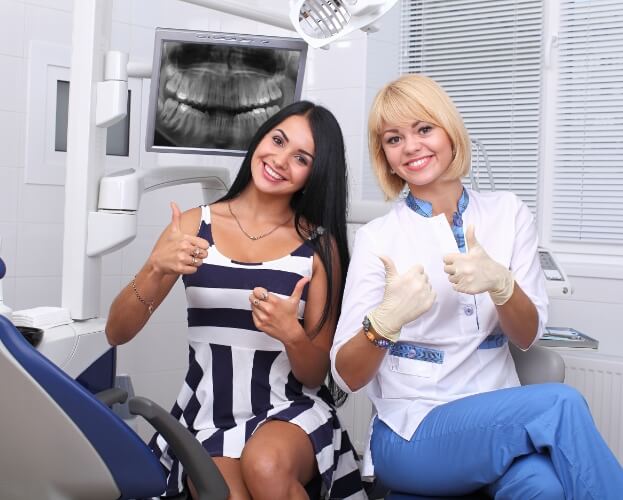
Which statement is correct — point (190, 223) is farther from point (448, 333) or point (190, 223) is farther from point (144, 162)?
point (144, 162)

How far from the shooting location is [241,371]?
1.93 meters

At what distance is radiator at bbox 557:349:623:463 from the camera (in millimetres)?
2750

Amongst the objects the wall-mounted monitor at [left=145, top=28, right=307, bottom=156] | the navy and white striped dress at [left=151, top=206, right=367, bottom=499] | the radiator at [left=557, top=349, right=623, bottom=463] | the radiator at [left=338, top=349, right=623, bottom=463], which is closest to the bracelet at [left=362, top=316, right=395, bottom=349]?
the navy and white striped dress at [left=151, top=206, right=367, bottom=499]

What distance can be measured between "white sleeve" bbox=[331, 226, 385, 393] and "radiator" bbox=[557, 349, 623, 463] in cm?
123

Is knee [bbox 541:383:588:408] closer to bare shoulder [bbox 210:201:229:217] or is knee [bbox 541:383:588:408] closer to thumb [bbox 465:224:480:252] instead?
thumb [bbox 465:224:480:252]

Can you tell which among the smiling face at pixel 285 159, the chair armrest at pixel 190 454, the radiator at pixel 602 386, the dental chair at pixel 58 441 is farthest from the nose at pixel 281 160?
the radiator at pixel 602 386

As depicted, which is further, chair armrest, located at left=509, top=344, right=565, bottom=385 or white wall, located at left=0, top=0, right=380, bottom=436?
white wall, located at left=0, top=0, right=380, bottom=436

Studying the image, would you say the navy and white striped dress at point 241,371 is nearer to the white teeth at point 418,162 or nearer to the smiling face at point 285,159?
the smiling face at point 285,159

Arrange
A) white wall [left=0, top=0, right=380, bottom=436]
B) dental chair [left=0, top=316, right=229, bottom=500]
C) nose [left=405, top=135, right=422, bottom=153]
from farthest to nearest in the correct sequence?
white wall [left=0, top=0, right=380, bottom=436], nose [left=405, top=135, right=422, bottom=153], dental chair [left=0, top=316, right=229, bottom=500]

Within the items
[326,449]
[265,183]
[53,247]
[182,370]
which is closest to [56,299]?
[53,247]

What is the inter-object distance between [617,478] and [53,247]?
2.27m

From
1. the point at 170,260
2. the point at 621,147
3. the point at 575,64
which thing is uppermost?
the point at 575,64

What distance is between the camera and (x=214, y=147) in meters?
2.33

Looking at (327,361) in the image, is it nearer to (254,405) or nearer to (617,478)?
(254,405)
